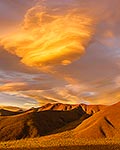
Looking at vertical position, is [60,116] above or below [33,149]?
above

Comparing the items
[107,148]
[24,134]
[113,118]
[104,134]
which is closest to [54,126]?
[24,134]

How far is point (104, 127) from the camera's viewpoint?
12138 cm

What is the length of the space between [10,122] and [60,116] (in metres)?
41.8

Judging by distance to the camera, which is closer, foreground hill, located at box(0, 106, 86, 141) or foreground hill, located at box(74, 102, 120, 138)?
foreground hill, located at box(74, 102, 120, 138)

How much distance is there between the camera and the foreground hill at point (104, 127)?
111 metres

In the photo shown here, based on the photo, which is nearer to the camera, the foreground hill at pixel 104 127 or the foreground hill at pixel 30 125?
the foreground hill at pixel 104 127

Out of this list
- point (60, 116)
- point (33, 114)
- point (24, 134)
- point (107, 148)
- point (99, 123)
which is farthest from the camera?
point (60, 116)

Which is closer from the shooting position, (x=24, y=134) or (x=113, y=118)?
(x=113, y=118)

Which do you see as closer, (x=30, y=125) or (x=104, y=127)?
(x=104, y=127)

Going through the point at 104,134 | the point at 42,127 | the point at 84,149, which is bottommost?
the point at 84,149

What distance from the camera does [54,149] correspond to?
47.9 meters

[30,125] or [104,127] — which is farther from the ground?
[30,125]

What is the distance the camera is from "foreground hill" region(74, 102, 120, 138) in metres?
111

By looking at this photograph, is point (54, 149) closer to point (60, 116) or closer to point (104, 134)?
point (104, 134)
